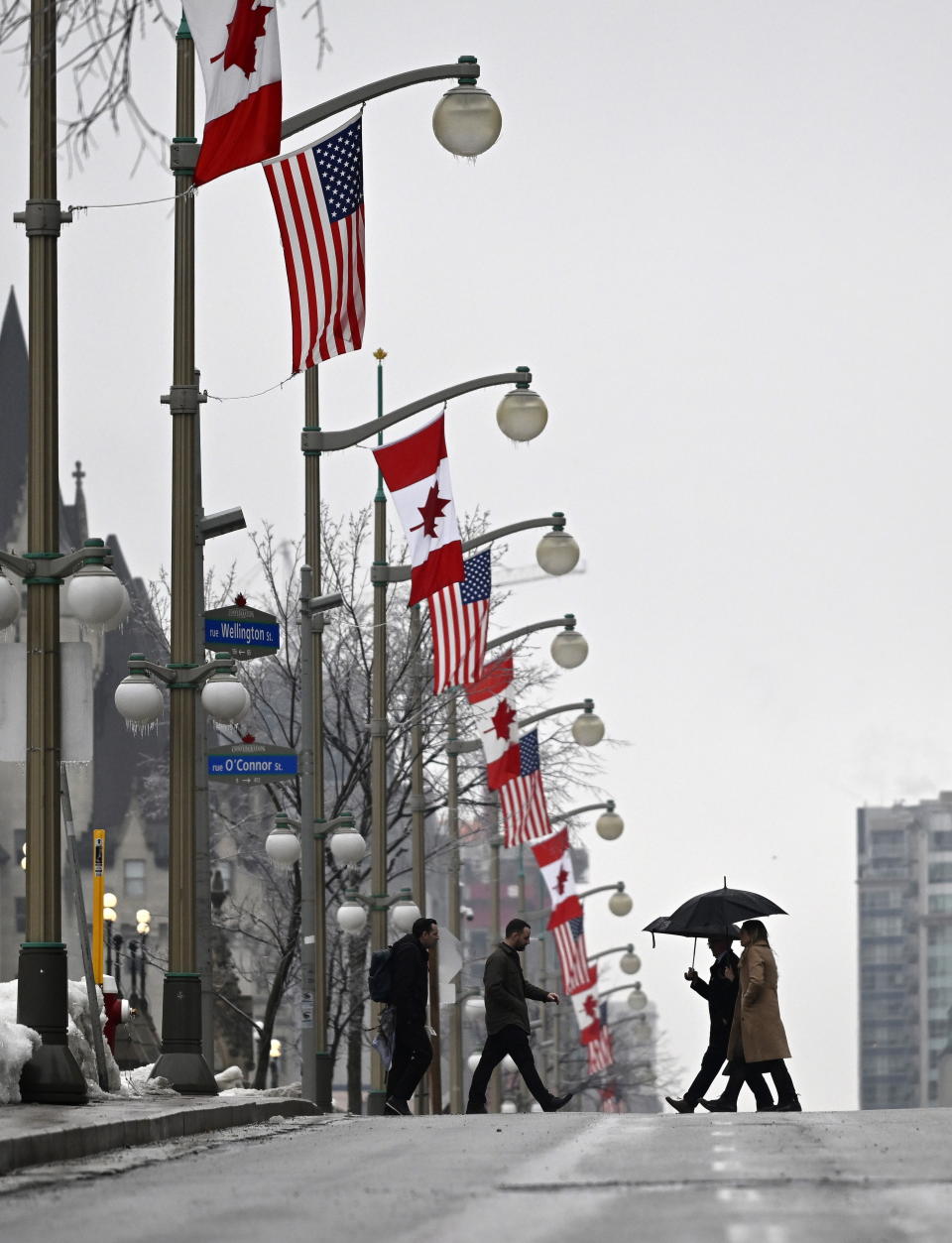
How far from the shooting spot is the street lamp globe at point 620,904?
2778 inches

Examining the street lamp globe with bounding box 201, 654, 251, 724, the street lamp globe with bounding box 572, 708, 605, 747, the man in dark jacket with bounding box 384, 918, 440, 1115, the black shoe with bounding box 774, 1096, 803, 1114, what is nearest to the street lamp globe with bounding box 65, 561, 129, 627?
the street lamp globe with bounding box 201, 654, 251, 724

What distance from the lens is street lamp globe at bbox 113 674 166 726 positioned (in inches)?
Result: 827

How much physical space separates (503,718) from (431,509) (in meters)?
12.1

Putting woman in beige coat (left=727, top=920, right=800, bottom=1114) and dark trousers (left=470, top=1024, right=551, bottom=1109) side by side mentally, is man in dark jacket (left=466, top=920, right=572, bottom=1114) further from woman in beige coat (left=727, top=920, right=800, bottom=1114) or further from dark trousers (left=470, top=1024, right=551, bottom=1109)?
woman in beige coat (left=727, top=920, right=800, bottom=1114)

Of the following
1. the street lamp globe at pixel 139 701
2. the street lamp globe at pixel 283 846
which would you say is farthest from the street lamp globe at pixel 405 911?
the street lamp globe at pixel 139 701

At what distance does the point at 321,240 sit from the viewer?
21344 mm

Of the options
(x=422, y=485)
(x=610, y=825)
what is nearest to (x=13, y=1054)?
(x=422, y=485)

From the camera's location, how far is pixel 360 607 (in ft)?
160

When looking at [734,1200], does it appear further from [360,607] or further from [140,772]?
[140,772]

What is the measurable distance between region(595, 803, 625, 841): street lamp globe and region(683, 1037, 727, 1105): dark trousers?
33.3 meters

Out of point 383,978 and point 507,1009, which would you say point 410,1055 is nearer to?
point 383,978

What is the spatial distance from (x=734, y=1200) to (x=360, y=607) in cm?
3877

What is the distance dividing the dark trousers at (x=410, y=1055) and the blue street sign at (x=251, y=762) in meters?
2.49

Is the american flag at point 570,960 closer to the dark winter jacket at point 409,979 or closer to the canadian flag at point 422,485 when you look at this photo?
the canadian flag at point 422,485
